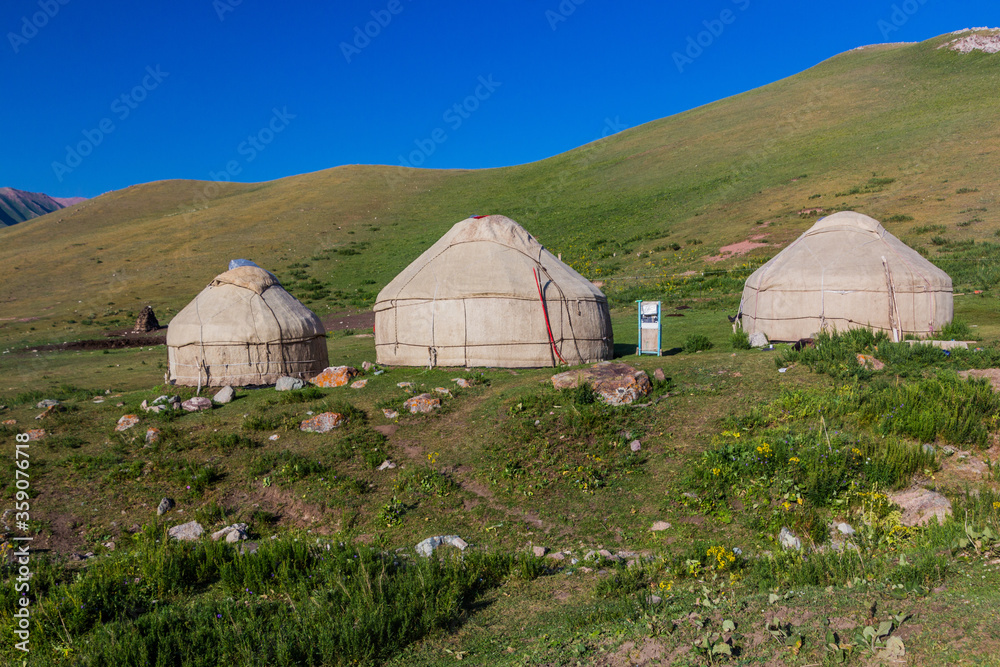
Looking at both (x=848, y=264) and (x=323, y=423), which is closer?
(x=323, y=423)

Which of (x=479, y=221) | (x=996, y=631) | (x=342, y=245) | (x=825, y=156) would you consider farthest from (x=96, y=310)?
(x=825, y=156)

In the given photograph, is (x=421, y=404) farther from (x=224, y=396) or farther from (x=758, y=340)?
(x=758, y=340)

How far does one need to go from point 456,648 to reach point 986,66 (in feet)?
228

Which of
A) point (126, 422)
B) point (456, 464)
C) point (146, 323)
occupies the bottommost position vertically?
point (456, 464)

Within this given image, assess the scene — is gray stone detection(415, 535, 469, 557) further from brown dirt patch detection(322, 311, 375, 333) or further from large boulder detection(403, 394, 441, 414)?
brown dirt patch detection(322, 311, 375, 333)

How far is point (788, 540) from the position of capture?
19.5 feet

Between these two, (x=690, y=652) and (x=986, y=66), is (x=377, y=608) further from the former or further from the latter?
(x=986, y=66)

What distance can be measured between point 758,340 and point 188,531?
37.9ft

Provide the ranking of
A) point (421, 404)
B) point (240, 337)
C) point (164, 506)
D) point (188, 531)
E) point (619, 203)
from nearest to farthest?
1. point (188, 531)
2. point (164, 506)
3. point (421, 404)
4. point (240, 337)
5. point (619, 203)

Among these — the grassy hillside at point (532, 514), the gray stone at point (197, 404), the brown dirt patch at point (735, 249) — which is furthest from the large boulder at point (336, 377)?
the brown dirt patch at point (735, 249)

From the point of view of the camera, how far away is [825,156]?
44406 mm

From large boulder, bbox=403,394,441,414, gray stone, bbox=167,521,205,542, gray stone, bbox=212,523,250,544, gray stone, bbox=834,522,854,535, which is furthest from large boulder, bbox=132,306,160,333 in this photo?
gray stone, bbox=834,522,854,535

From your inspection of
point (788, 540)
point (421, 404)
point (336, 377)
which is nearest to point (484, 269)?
point (336, 377)

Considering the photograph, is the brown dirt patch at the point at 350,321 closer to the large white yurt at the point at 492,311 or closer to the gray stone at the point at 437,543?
the large white yurt at the point at 492,311
